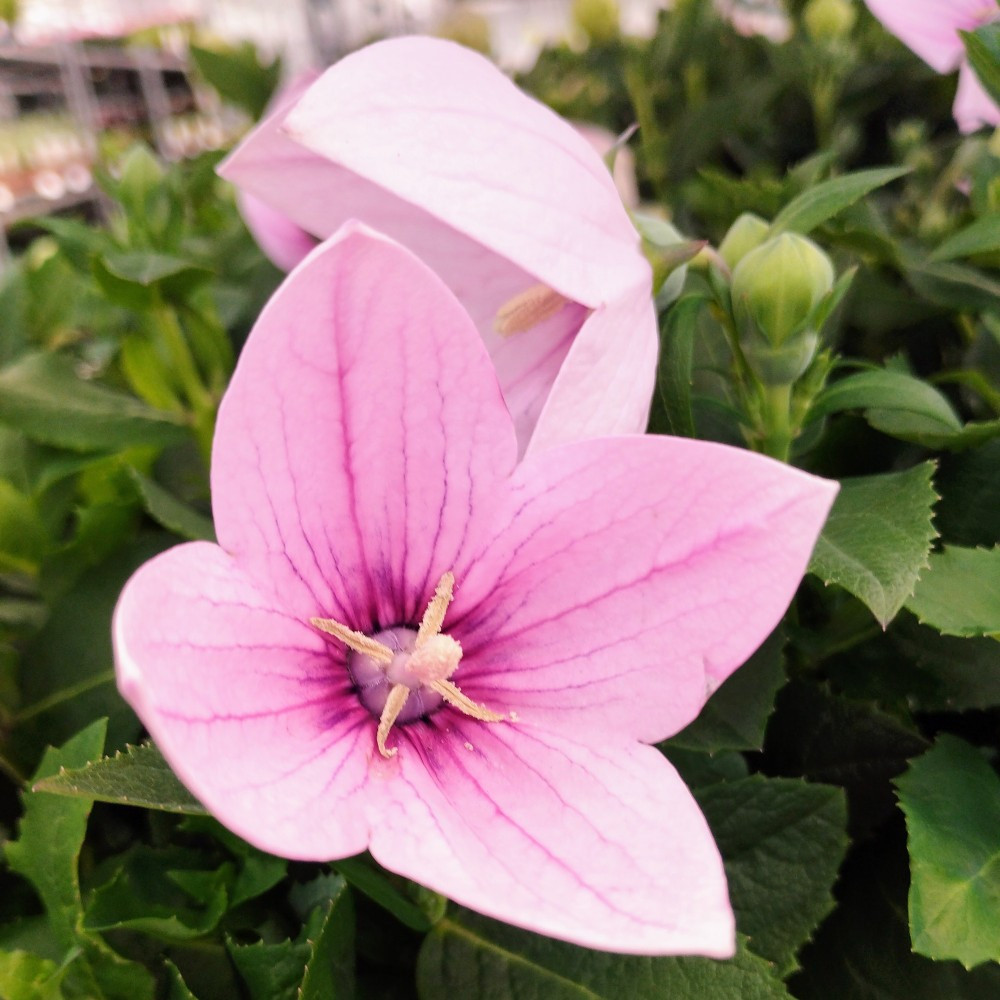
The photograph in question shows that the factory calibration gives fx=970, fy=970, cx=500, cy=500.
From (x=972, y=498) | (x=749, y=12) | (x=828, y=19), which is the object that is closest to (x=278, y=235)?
(x=972, y=498)

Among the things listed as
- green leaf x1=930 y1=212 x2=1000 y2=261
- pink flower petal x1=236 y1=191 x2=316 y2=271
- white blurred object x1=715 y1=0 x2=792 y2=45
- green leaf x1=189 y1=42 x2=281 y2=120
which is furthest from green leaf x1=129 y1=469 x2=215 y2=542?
white blurred object x1=715 y1=0 x2=792 y2=45

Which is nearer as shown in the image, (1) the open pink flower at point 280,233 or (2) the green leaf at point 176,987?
(2) the green leaf at point 176,987

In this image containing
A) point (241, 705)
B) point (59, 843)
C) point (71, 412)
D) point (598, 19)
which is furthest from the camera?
point (598, 19)

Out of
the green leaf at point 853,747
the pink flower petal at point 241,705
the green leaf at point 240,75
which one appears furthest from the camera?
the green leaf at point 240,75

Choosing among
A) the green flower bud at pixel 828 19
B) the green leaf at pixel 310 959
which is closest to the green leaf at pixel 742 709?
the green leaf at pixel 310 959

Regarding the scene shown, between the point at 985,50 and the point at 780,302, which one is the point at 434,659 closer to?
the point at 780,302

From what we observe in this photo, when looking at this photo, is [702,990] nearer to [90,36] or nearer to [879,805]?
[879,805]

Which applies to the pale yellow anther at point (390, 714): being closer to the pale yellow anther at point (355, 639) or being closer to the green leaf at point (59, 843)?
the pale yellow anther at point (355, 639)
